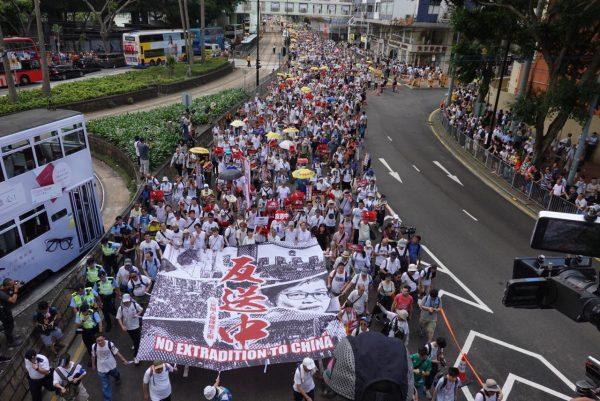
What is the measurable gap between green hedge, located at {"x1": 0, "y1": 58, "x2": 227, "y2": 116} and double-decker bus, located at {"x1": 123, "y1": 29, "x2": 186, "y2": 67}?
4.51 meters

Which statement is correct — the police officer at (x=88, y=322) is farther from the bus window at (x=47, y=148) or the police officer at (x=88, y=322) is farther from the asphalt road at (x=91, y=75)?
the asphalt road at (x=91, y=75)

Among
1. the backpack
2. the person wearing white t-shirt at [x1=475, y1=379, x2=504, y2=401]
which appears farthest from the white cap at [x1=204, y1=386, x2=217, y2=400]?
the person wearing white t-shirt at [x1=475, y1=379, x2=504, y2=401]

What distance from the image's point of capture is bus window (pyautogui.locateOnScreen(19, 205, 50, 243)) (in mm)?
11899

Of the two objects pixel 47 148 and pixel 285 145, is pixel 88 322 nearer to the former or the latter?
pixel 47 148

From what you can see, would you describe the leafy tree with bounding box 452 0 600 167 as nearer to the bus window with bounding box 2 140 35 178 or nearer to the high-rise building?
the bus window with bounding box 2 140 35 178

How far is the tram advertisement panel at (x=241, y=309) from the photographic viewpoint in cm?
905

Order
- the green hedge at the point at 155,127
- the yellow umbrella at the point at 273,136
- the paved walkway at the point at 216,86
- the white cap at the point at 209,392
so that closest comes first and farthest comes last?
the white cap at the point at 209,392, the yellow umbrella at the point at 273,136, the green hedge at the point at 155,127, the paved walkway at the point at 216,86

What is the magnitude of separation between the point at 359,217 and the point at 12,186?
30.2 feet

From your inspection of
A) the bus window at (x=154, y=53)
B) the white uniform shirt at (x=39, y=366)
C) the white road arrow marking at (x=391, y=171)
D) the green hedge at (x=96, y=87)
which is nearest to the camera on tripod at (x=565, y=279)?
the white uniform shirt at (x=39, y=366)

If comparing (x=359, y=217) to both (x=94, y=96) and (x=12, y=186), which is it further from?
(x=94, y=96)

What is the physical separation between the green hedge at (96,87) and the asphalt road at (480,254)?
67.3 ft

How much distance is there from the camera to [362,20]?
314 ft

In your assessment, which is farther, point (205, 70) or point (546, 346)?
point (205, 70)

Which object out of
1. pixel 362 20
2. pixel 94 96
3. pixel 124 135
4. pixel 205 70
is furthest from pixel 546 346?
pixel 362 20
